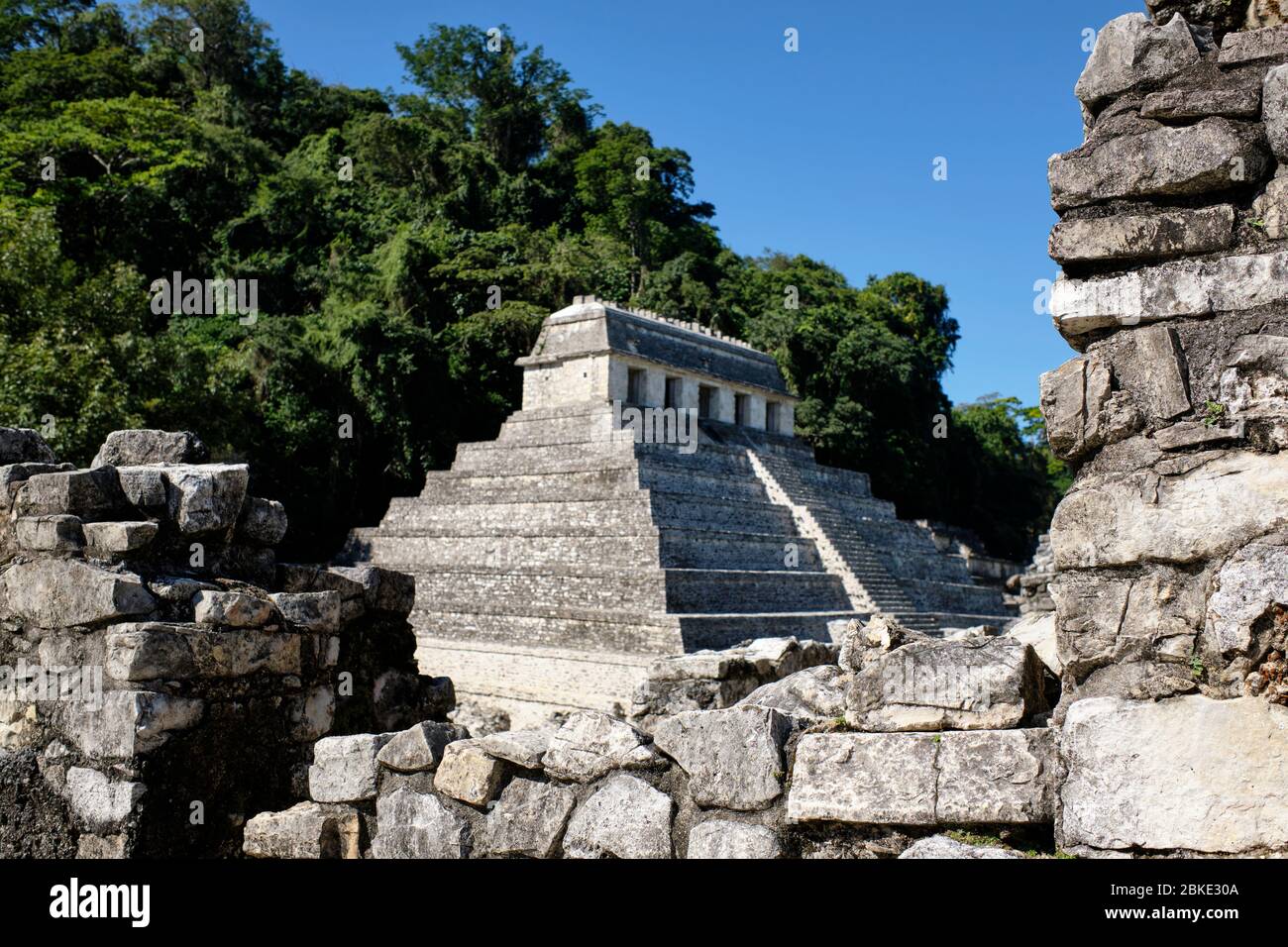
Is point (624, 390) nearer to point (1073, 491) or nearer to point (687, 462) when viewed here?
point (687, 462)

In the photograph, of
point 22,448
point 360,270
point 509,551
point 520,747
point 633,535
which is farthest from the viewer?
point 360,270

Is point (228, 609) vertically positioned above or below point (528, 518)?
below

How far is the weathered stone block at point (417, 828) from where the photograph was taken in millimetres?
2845

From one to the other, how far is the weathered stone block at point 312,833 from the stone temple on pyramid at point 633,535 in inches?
465

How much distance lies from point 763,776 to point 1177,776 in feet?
2.79

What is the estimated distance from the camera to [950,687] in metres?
2.42

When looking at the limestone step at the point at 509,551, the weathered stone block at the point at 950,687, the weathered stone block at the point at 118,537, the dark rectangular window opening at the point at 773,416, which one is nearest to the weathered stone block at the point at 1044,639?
the weathered stone block at the point at 950,687

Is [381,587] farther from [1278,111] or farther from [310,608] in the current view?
[1278,111]

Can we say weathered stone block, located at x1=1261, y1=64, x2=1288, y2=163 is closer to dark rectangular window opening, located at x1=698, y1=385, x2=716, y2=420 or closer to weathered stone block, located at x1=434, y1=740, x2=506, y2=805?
weathered stone block, located at x1=434, y1=740, x2=506, y2=805

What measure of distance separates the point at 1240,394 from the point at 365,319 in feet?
79.7

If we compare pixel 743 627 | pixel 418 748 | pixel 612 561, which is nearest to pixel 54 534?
pixel 418 748

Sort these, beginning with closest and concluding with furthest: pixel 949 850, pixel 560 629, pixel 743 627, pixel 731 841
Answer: pixel 949 850 < pixel 731 841 < pixel 743 627 < pixel 560 629

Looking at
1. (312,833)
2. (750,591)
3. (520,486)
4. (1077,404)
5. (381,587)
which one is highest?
(520,486)
